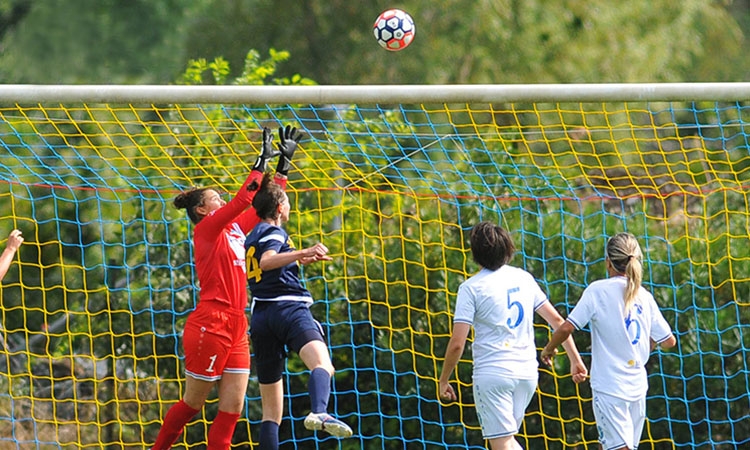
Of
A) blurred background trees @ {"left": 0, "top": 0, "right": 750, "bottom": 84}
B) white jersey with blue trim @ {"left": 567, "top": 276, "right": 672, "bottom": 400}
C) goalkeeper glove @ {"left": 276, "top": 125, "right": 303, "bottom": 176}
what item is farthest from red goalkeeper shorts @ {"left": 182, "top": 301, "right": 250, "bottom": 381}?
blurred background trees @ {"left": 0, "top": 0, "right": 750, "bottom": 84}

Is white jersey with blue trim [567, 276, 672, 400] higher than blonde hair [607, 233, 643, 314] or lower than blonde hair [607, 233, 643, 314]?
lower

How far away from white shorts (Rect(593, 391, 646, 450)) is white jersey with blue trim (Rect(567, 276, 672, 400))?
41 mm

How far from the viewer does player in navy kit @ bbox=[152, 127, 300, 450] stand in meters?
6.04

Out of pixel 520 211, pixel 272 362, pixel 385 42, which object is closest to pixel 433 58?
pixel 520 211

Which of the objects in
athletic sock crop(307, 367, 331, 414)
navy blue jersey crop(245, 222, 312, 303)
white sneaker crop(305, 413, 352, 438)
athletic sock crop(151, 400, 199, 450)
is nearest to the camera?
white sneaker crop(305, 413, 352, 438)

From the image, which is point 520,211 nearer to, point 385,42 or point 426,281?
point 426,281

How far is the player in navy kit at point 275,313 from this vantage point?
230 inches

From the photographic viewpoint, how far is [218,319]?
6.08m

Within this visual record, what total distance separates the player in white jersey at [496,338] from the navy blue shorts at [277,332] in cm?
78

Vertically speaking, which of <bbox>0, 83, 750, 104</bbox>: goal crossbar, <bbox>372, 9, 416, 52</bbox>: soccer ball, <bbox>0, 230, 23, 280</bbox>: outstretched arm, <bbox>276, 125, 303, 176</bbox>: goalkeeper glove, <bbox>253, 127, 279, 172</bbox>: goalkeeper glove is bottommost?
<bbox>0, 230, 23, 280</bbox>: outstretched arm

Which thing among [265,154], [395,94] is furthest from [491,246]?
[395,94]

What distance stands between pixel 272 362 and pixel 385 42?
223 cm

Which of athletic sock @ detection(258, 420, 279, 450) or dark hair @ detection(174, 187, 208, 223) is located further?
dark hair @ detection(174, 187, 208, 223)

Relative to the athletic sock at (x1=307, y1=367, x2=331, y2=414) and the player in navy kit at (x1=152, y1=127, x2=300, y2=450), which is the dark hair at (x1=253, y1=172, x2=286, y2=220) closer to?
the player in navy kit at (x1=152, y1=127, x2=300, y2=450)
